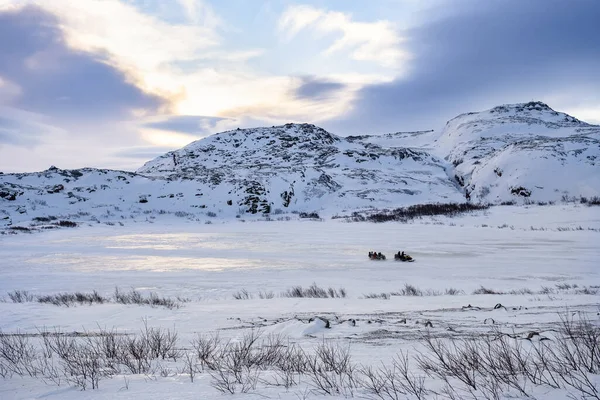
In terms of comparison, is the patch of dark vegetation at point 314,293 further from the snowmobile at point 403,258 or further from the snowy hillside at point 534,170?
the snowy hillside at point 534,170

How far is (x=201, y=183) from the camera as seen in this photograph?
4912 cm

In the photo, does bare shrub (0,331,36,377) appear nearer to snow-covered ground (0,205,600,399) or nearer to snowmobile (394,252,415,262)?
snow-covered ground (0,205,600,399)

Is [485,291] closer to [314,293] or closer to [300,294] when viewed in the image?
[314,293]

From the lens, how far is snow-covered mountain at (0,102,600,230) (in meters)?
38.7

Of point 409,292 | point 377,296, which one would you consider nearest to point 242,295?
point 377,296

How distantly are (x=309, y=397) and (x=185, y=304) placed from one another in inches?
255

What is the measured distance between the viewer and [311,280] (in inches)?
473

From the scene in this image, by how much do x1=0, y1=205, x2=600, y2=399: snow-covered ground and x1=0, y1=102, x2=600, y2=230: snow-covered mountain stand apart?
14069 mm

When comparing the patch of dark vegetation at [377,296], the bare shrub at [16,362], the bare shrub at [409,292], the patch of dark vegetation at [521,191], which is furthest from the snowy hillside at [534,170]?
the bare shrub at [16,362]

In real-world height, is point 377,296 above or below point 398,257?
below

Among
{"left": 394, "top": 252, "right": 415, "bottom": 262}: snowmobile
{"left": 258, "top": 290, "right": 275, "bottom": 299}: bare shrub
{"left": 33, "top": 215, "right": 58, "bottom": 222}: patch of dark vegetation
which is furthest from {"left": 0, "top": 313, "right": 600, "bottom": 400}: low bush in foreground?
{"left": 33, "top": 215, "right": 58, "bottom": 222}: patch of dark vegetation

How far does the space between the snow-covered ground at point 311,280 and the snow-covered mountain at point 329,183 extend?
14.1 meters

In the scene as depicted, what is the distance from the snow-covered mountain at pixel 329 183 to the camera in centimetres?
3869

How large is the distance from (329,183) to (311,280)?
133ft
